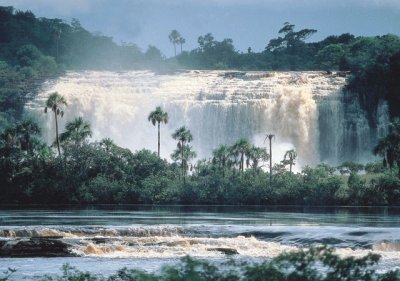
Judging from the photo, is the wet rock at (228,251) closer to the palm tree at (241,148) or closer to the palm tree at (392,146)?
A: the palm tree at (392,146)

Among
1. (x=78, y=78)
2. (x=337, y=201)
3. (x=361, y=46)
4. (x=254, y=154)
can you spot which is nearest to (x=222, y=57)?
(x=361, y=46)

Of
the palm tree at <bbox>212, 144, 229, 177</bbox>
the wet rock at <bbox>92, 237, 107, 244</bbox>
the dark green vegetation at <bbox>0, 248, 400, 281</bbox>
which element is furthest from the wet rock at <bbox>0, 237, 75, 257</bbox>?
the palm tree at <bbox>212, 144, 229, 177</bbox>

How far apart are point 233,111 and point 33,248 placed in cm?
7194

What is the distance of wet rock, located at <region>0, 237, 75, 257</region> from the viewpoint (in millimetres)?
34000

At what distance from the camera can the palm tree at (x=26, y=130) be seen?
3652 inches

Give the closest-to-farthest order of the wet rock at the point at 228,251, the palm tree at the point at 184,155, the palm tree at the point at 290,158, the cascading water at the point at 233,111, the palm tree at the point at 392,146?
the wet rock at the point at 228,251 < the palm tree at the point at 392,146 < the palm tree at the point at 184,155 < the palm tree at the point at 290,158 < the cascading water at the point at 233,111

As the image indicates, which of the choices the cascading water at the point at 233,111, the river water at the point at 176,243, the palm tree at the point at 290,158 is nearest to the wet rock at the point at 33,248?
the river water at the point at 176,243

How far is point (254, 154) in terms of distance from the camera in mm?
95438

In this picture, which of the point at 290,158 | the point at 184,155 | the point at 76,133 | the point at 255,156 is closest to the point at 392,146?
Result: the point at 290,158

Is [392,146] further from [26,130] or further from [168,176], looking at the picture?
[26,130]

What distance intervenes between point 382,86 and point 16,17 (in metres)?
85.8

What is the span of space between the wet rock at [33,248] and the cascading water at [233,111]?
69.5 m

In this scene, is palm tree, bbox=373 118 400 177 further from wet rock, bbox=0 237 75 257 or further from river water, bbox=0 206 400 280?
wet rock, bbox=0 237 75 257

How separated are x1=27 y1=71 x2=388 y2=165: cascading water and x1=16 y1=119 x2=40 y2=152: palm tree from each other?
16021 millimetres
